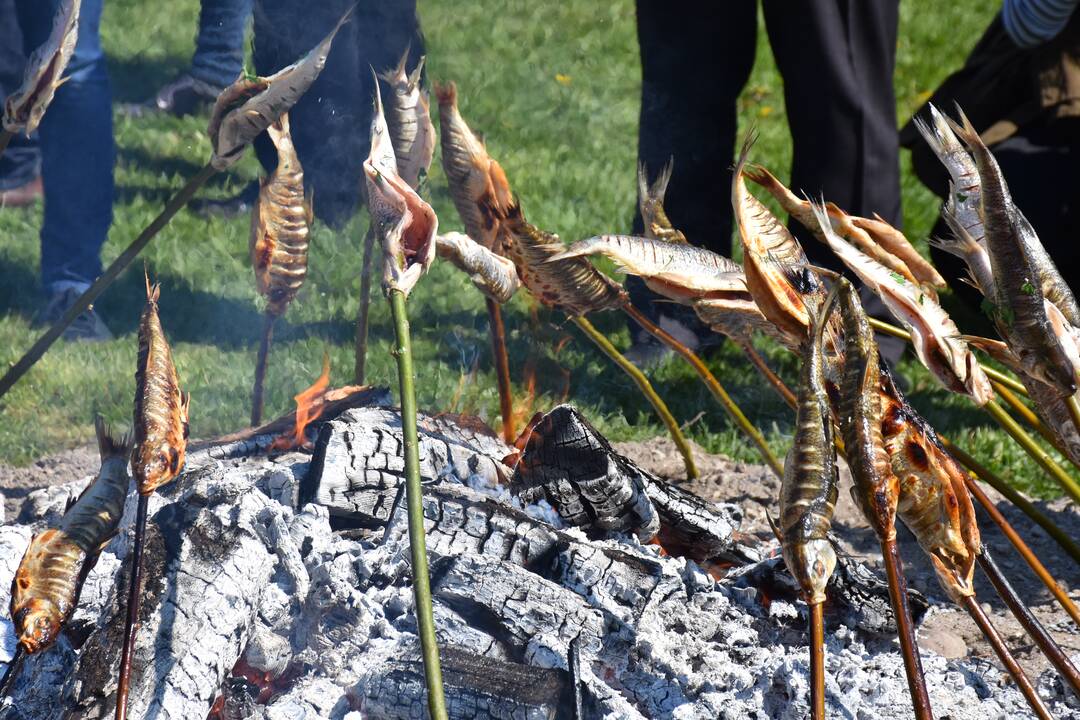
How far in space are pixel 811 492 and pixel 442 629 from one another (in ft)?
2.38

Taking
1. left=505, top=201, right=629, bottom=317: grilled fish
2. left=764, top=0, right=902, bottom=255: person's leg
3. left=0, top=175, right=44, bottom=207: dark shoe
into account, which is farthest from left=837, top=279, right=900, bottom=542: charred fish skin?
left=0, top=175, right=44, bottom=207: dark shoe

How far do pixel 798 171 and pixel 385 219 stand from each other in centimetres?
199

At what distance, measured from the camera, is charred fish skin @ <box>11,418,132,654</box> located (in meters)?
1.28

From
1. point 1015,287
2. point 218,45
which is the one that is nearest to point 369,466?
point 1015,287

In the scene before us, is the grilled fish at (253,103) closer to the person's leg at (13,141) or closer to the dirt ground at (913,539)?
the dirt ground at (913,539)

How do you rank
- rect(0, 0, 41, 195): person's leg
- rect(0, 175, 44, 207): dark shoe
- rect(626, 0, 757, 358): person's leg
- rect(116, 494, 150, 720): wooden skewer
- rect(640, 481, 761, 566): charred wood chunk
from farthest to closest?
rect(0, 175, 44, 207): dark shoe, rect(0, 0, 41, 195): person's leg, rect(626, 0, 757, 358): person's leg, rect(640, 481, 761, 566): charred wood chunk, rect(116, 494, 150, 720): wooden skewer

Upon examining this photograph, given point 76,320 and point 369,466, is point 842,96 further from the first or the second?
point 76,320

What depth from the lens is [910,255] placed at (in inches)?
52.6

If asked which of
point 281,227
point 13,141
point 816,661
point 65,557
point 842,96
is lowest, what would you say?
point 816,661

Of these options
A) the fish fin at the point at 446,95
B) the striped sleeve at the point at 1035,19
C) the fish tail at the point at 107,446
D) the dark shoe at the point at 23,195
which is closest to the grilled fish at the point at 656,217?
the fish fin at the point at 446,95

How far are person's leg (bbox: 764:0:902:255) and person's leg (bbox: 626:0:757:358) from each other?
0.53 ft

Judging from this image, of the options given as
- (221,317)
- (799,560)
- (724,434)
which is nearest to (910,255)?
(799,560)

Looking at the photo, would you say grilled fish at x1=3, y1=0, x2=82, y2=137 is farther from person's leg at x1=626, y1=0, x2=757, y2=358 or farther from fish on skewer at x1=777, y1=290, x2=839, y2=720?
person's leg at x1=626, y1=0, x2=757, y2=358

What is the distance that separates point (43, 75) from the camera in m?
1.47
